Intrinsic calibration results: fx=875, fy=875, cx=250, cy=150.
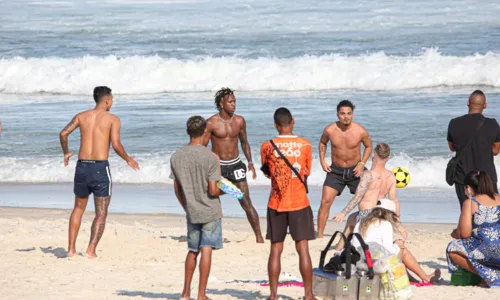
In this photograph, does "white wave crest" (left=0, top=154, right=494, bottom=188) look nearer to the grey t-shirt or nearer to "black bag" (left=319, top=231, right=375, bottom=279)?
"black bag" (left=319, top=231, right=375, bottom=279)

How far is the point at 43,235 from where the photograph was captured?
1024 centimetres

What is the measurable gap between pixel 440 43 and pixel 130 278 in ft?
88.0

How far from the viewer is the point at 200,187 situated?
6.43m

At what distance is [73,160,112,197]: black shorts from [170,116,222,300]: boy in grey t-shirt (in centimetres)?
228

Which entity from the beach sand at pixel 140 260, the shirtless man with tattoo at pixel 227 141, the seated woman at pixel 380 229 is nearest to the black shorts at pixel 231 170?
the shirtless man with tattoo at pixel 227 141

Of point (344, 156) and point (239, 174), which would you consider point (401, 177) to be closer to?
point (344, 156)

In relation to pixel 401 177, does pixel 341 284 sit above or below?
below

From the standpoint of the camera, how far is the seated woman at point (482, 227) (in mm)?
7191

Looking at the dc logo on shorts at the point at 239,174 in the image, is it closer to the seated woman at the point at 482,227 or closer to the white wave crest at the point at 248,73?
the seated woman at the point at 482,227

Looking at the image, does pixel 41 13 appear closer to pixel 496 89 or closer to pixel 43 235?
pixel 496 89

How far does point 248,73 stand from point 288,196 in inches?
881

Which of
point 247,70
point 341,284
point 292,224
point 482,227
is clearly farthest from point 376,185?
point 247,70

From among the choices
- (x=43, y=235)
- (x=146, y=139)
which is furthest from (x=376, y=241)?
(x=146, y=139)

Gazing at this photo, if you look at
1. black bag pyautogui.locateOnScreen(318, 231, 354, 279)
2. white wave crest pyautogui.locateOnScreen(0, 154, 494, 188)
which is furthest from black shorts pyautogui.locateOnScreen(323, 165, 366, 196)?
white wave crest pyautogui.locateOnScreen(0, 154, 494, 188)
